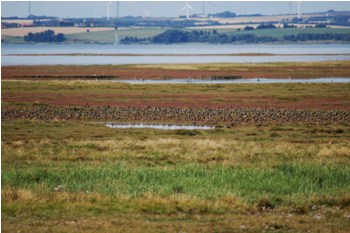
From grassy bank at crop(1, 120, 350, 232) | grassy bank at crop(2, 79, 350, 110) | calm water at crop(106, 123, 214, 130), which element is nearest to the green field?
grassy bank at crop(1, 120, 350, 232)

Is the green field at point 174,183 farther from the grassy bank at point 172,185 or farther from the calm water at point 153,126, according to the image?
the calm water at point 153,126

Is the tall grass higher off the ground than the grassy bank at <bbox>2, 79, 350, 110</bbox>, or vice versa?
the tall grass

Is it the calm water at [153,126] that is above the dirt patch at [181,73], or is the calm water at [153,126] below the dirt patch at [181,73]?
below

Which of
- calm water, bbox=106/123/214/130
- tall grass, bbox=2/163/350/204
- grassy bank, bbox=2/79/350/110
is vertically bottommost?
calm water, bbox=106/123/214/130

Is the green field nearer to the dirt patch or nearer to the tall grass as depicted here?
the tall grass

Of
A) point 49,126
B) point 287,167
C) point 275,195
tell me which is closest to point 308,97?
point 49,126

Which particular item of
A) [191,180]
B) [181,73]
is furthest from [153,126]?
[181,73]

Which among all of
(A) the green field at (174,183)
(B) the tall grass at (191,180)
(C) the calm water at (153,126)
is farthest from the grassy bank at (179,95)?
(B) the tall grass at (191,180)

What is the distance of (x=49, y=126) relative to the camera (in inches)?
1666

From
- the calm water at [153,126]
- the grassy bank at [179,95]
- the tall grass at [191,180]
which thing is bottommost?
the calm water at [153,126]

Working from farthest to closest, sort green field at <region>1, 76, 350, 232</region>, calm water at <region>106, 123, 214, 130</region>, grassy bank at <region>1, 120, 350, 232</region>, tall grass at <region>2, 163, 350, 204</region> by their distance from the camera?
calm water at <region>106, 123, 214, 130</region>, tall grass at <region>2, 163, 350, 204</region>, grassy bank at <region>1, 120, 350, 232</region>, green field at <region>1, 76, 350, 232</region>

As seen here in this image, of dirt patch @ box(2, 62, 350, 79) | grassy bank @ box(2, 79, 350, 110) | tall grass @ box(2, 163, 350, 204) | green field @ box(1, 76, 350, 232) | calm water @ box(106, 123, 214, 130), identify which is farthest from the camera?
dirt patch @ box(2, 62, 350, 79)

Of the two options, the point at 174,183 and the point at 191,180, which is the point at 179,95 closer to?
the point at 191,180

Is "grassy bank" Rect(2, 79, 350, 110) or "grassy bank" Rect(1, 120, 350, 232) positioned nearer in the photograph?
"grassy bank" Rect(1, 120, 350, 232)
